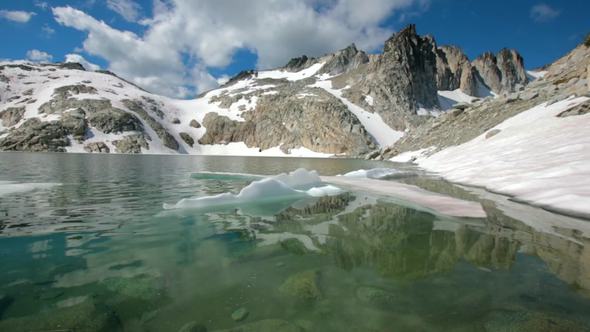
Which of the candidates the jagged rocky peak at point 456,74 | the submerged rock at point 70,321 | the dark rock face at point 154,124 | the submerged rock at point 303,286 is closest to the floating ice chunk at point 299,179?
the submerged rock at point 303,286

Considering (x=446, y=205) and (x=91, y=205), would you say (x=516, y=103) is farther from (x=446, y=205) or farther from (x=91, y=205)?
(x=91, y=205)

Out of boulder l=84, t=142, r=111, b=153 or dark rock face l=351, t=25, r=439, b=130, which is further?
dark rock face l=351, t=25, r=439, b=130

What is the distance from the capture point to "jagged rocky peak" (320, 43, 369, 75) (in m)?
184

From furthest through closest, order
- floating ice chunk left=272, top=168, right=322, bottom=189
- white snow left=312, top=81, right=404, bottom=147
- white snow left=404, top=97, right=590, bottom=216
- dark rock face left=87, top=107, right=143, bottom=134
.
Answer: dark rock face left=87, top=107, right=143, bottom=134 → white snow left=312, top=81, right=404, bottom=147 → floating ice chunk left=272, top=168, right=322, bottom=189 → white snow left=404, top=97, right=590, bottom=216

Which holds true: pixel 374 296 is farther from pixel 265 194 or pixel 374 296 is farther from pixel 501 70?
pixel 501 70

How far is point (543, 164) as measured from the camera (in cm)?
1480

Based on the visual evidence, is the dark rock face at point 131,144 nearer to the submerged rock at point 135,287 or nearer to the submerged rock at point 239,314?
the submerged rock at point 135,287

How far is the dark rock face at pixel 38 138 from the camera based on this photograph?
321 feet

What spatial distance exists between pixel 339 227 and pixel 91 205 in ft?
30.4

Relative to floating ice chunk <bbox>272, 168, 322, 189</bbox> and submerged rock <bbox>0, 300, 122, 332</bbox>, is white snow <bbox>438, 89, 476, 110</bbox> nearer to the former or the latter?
floating ice chunk <bbox>272, 168, 322, 189</bbox>

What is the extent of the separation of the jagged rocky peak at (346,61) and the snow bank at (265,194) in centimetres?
17993

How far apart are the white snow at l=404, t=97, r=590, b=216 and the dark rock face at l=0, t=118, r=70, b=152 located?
404 ft

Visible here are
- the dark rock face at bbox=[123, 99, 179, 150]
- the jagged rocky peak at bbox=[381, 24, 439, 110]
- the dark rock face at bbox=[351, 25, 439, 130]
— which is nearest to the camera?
the dark rock face at bbox=[351, 25, 439, 130]

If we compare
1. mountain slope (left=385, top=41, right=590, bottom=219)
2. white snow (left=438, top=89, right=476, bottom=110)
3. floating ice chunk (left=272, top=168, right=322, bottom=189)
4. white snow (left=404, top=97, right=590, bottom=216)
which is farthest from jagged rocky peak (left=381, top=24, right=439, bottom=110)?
floating ice chunk (left=272, top=168, right=322, bottom=189)
